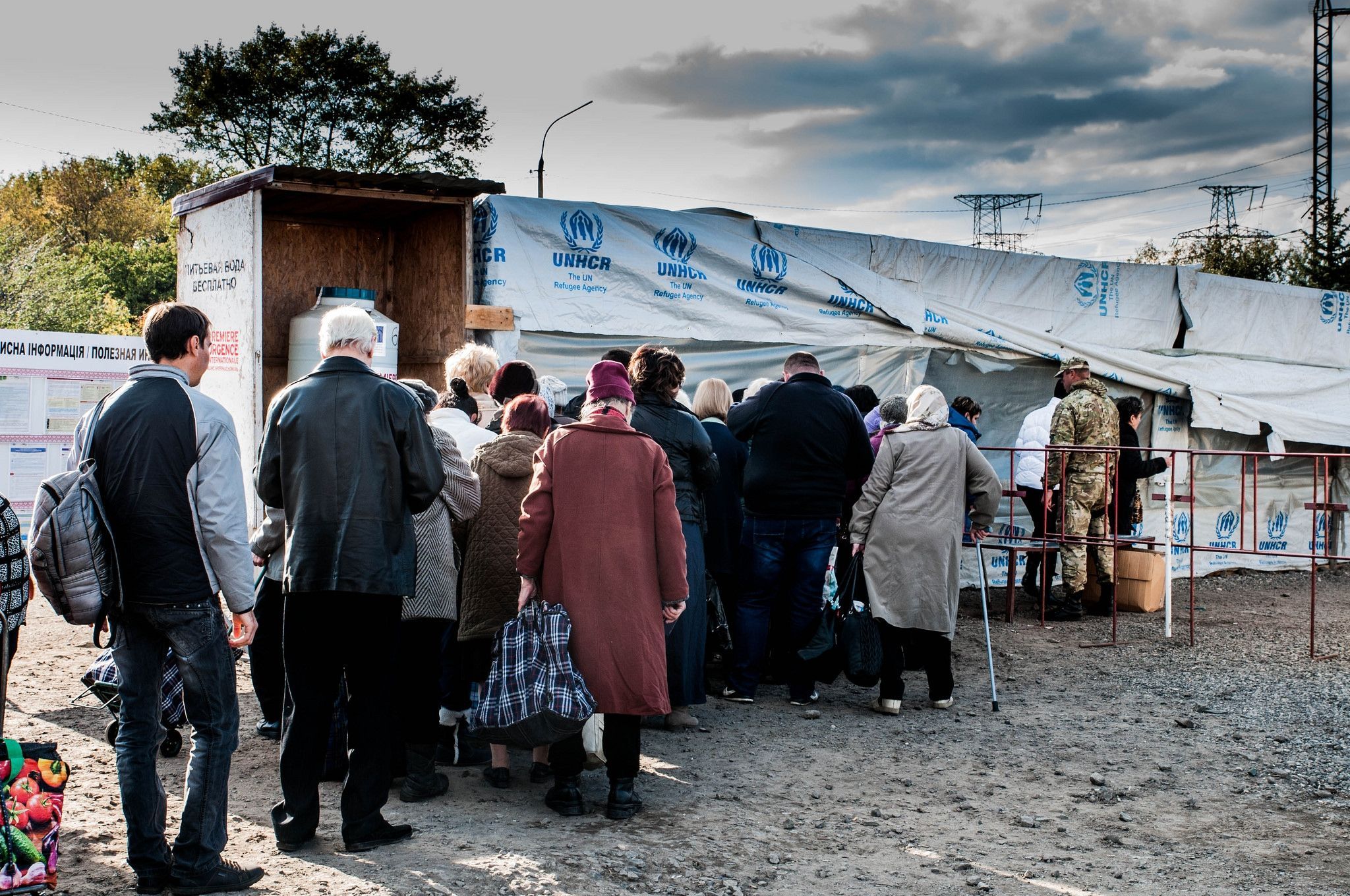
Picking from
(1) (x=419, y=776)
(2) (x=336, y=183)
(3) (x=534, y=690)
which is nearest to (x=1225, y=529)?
(2) (x=336, y=183)

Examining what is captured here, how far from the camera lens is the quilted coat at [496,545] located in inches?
187

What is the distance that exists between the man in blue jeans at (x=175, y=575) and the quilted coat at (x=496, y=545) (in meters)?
1.33

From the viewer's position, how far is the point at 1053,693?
671 cm

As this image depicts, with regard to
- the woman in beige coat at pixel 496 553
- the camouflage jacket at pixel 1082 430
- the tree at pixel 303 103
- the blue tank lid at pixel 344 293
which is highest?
the tree at pixel 303 103

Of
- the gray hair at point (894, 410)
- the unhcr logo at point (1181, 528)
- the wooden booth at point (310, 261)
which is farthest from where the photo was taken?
the unhcr logo at point (1181, 528)

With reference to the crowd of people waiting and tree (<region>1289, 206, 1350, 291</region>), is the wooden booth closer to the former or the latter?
the crowd of people waiting

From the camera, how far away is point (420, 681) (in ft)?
14.9

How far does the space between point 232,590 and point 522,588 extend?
1.28 meters

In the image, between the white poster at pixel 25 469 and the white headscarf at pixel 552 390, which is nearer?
the white headscarf at pixel 552 390

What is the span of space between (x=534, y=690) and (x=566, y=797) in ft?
1.60

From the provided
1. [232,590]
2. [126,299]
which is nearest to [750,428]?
[232,590]

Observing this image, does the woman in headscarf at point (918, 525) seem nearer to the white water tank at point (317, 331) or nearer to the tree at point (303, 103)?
the white water tank at point (317, 331)

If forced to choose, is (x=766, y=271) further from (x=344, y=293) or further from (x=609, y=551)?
(x=609, y=551)

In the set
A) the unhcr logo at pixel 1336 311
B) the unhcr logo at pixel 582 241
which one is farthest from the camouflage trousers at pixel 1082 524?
the unhcr logo at pixel 1336 311
